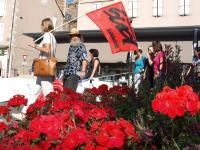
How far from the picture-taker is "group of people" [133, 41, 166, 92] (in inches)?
161

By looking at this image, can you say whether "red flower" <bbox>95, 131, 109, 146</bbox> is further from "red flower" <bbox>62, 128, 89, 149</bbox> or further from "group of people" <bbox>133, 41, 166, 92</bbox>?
"group of people" <bbox>133, 41, 166, 92</bbox>

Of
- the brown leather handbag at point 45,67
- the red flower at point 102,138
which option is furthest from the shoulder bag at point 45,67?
the red flower at point 102,138

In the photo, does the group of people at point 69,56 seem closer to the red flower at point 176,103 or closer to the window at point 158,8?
the red flower at point 176,103

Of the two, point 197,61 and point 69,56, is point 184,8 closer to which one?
point 197,61

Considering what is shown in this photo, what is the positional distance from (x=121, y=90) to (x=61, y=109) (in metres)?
1.47

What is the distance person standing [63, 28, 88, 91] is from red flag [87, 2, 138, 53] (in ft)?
4.26

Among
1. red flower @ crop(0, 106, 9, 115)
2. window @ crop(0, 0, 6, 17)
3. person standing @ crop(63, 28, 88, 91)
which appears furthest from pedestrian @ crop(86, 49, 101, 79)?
window @ crop(0, 0, 6, 17)

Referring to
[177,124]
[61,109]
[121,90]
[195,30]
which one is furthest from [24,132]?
[195,30]

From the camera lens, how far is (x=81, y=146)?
2.65 meters

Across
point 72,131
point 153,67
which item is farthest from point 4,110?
point 153,67

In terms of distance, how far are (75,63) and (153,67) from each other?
1.99 metres

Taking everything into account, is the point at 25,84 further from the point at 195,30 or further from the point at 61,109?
the point at 195,30

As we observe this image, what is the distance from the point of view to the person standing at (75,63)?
22.0ft

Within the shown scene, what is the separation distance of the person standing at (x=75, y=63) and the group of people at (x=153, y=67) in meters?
0.87
